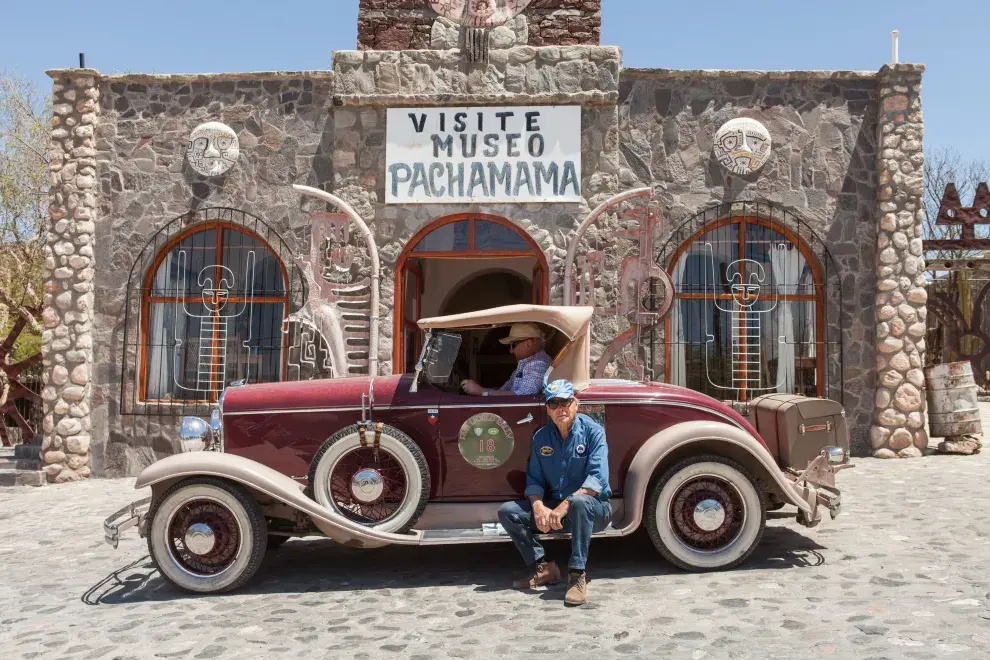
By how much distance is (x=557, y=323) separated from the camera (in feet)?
16.4

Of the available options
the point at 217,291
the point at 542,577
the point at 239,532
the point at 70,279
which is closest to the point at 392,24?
the point at 217,291

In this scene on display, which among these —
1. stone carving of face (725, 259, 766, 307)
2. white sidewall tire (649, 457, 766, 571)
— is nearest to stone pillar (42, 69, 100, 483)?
white sidewall tire (649, 457, 766, 571)

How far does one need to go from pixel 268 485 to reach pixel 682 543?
8.40 ft

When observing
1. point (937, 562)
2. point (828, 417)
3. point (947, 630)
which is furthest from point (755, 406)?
point (947, 630)

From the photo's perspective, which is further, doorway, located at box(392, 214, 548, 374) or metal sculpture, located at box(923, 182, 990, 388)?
metal sculpture, located at box(923, 182, 990, 388)

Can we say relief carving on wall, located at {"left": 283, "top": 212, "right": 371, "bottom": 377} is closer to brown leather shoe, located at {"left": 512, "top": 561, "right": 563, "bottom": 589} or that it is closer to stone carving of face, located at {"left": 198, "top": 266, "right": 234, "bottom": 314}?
stone carving of face, located at {"left": 198, "top": 266, "right": 234, "bottom": 314}

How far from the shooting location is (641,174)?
9.73 m

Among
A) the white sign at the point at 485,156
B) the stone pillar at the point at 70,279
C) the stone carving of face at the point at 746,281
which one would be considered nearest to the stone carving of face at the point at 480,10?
the white sign at the point at 485,156

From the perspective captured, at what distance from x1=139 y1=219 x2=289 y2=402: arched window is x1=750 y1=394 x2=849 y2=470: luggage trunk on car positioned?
6273 millimetres

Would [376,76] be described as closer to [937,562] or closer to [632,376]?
[632,376]

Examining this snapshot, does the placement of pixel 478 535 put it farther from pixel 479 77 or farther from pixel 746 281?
pixel 479 77

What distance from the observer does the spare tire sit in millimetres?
4852

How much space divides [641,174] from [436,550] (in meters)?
5.73

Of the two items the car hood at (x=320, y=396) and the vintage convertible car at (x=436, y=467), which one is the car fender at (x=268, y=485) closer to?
the vintage convertible car at (x=436, y=467)
